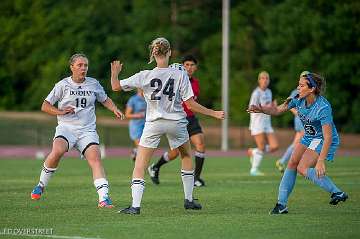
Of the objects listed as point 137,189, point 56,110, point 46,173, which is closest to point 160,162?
point 46,173

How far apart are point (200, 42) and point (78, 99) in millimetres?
50977

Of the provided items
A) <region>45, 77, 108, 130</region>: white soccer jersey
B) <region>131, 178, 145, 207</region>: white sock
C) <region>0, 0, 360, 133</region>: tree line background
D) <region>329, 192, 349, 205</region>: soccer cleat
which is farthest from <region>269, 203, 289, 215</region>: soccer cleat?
<region>0, 0, 360, 133</region>: tree line background

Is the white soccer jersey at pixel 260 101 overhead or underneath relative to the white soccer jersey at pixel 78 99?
underneath

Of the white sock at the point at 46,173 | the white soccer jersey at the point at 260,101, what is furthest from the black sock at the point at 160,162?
the white sock at the point at 46,173

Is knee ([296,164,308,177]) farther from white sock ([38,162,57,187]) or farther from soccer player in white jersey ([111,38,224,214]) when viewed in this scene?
white sock ([38,162,57,187])

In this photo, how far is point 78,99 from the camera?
14461 millimetres

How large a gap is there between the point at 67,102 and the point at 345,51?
41368mm

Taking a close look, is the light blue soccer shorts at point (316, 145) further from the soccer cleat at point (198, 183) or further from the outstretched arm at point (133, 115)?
the outstretched arm at point (133, 115)

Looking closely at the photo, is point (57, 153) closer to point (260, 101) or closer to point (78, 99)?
point (78, 99)

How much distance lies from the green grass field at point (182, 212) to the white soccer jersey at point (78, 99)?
112 centimetres

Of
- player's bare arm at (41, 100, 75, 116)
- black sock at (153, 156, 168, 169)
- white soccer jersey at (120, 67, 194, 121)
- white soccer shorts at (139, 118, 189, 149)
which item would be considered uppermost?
white soccer jersey at (120, 67, 194, 121)

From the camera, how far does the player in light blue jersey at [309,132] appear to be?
13.1 metres

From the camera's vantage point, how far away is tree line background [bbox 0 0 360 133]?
177 feet

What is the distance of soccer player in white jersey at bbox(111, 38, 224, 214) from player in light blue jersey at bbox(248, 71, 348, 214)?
881mm
